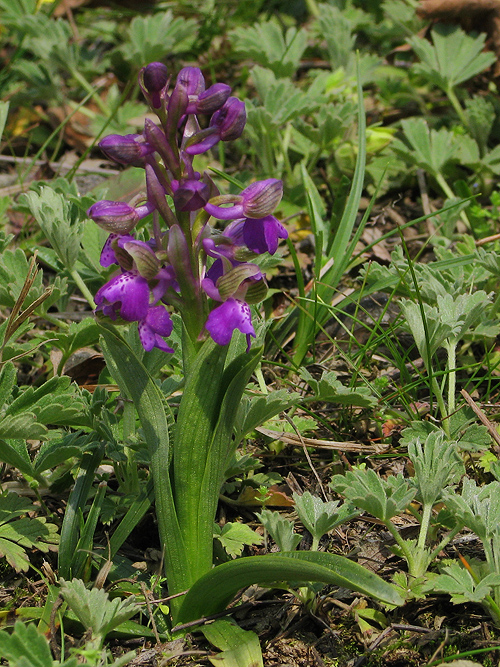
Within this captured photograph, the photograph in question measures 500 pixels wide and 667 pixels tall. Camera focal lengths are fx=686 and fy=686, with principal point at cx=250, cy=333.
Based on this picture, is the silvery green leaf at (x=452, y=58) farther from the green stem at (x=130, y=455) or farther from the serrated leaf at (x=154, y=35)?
the green stem at (x=130, y=455)

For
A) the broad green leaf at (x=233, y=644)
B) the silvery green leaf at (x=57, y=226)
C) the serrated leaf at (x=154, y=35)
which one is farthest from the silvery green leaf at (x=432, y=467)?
the serrated leaf at (x=154, y=35)

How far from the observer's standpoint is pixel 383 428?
280 cm

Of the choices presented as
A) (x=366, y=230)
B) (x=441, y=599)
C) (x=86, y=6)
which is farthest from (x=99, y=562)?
(x=86, y=6)

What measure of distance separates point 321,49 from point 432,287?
10.1 ft

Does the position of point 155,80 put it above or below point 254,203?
above

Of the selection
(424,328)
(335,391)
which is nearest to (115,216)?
(335,391)

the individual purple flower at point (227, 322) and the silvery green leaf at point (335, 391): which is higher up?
the individual purple flower at point (227, 322)

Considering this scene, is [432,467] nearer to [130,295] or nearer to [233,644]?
[233,644]

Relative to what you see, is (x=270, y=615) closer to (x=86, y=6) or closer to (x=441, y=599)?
(x=441, y=599)

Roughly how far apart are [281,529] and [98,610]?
544 mm

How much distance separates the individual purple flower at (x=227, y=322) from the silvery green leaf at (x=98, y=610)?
72 cm

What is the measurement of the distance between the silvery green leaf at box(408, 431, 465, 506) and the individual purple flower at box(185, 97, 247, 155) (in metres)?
1.07

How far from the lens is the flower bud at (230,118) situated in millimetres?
1898

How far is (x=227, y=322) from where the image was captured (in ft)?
5.79
